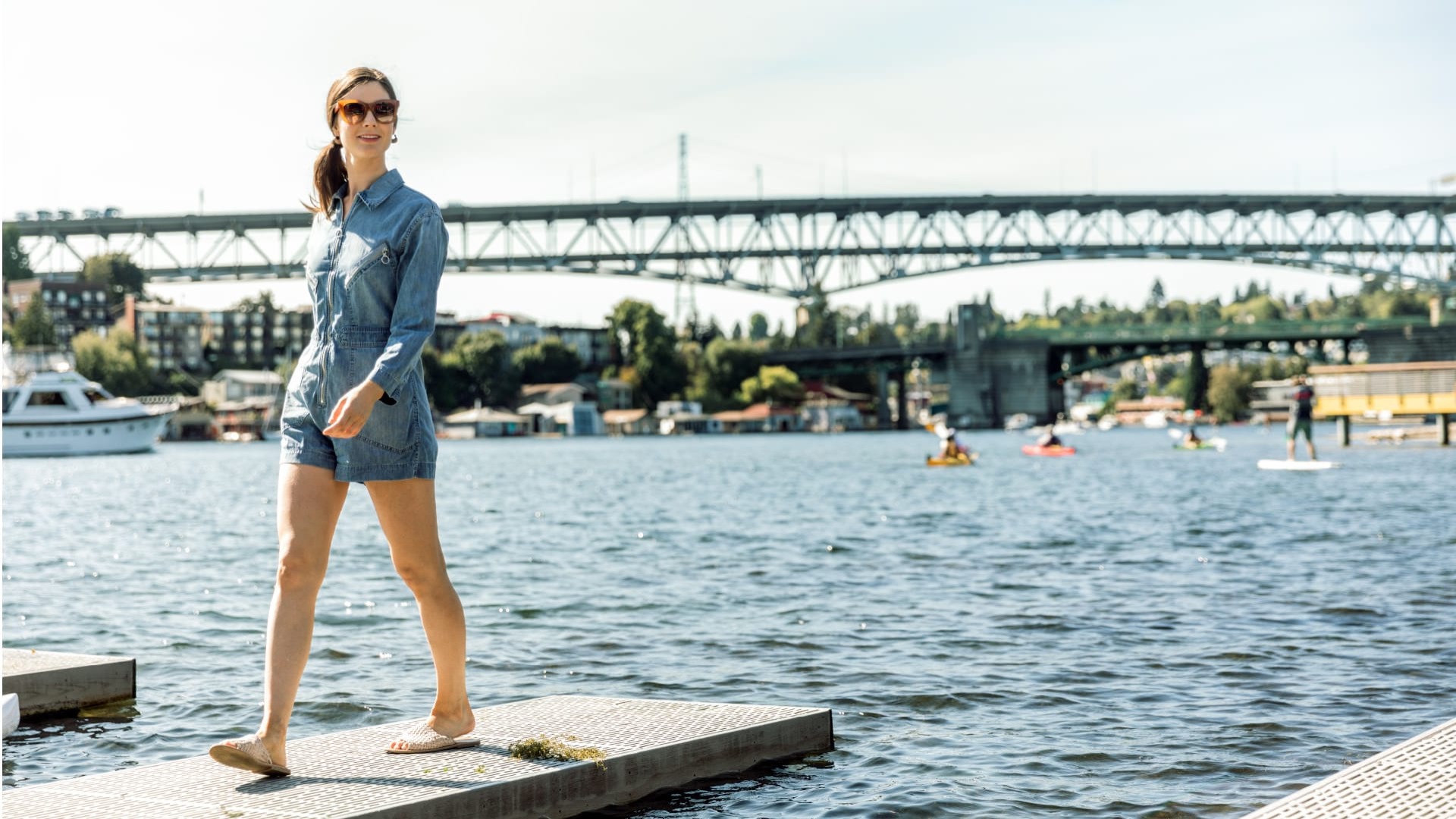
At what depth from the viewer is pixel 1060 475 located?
45.6m

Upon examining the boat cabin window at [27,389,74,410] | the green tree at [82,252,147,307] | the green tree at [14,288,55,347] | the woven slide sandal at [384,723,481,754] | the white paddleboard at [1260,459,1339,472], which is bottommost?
the white paddleboard at [1260,459,1339,472]

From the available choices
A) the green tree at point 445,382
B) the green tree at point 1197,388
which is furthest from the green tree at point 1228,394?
the green tree at point 445,382

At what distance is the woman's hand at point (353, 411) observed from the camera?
4.86 metres

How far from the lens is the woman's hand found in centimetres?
486

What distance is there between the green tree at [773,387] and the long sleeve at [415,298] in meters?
143

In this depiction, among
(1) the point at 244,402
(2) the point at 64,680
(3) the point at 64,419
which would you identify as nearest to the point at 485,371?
(1) the point at 244,402

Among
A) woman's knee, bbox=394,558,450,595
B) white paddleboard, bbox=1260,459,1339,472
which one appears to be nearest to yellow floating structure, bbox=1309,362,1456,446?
white paddleboard, bbox=1260,459,1339,472

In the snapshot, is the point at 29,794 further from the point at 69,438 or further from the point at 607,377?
the point at 607,377

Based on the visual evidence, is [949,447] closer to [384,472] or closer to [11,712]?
[11,712]

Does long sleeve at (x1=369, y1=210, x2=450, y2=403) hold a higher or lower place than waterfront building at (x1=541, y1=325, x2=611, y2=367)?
lower

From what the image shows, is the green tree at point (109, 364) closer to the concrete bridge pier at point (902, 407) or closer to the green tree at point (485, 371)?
the green tree at point (485, 371)

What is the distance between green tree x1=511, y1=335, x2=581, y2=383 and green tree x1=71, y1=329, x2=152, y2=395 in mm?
36812

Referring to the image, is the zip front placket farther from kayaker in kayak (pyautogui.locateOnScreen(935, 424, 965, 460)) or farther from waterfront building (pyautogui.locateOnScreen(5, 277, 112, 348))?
waterfront building (pyautogui.locateOnScreen(5, 277, 112, 348))

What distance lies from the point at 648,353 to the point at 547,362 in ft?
35.4
